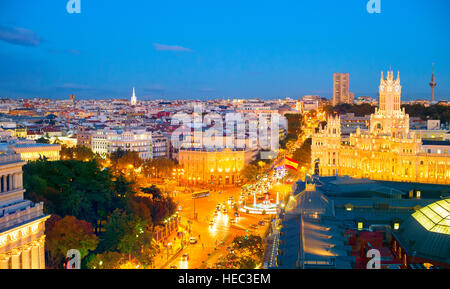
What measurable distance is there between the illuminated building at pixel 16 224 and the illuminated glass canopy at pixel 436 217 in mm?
12577

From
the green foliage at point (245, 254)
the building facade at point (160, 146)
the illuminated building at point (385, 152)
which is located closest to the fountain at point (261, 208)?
the illuminated building at point (385, 152)

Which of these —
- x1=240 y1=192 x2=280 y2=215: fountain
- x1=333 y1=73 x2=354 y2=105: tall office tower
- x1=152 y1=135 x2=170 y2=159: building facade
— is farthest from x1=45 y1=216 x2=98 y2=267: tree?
x1=333 y1=73 x2=354 y2=105: tall office tower

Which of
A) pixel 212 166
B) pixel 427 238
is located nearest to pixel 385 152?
pixel 212 166

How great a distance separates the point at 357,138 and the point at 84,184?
27.1 m

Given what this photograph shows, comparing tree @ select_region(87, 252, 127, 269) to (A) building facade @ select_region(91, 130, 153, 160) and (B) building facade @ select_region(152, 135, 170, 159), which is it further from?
(B) building facade @ select_region(152, 135, 170, 159)

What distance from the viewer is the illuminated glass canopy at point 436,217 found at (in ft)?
48.4

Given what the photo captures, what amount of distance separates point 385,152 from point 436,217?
76.0 ft

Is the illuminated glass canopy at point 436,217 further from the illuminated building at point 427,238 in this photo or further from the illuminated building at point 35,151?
the illuminated building at point 35,151

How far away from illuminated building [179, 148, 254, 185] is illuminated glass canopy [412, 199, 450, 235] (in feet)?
89.9

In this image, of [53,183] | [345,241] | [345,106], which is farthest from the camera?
[345,106]

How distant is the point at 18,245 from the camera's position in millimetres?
11703
